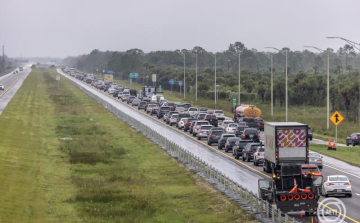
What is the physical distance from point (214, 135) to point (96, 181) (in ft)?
76.6

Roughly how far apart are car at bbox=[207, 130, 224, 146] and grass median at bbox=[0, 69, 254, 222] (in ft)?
16.8

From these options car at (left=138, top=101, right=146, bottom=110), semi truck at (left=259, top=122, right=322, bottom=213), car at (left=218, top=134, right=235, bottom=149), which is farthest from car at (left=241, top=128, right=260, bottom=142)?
car at (left=138, top=101, right=146, bottom=110)

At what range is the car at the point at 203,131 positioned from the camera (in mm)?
68938

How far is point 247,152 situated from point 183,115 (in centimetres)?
3379

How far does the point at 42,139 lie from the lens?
67.4 meters

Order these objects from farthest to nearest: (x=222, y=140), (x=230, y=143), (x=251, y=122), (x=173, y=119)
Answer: (x=173, y=119) < (x=251, y=122) < (x=222, y=140) < (x=230, y=143)

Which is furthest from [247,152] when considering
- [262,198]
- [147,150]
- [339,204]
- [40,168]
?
[262,198]

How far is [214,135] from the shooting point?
6384 cm

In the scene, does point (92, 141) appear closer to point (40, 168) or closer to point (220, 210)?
point (40, 168)

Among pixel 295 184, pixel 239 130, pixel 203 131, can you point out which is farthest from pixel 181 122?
pixel 295 184

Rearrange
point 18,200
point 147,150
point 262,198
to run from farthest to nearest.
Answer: point 147,150, point 18,200, point 262,198

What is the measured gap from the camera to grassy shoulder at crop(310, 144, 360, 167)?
53250 millimetres

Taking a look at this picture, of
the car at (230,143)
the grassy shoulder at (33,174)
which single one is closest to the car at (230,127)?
the car at (230,143)

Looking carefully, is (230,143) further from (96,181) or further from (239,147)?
(96,181)
